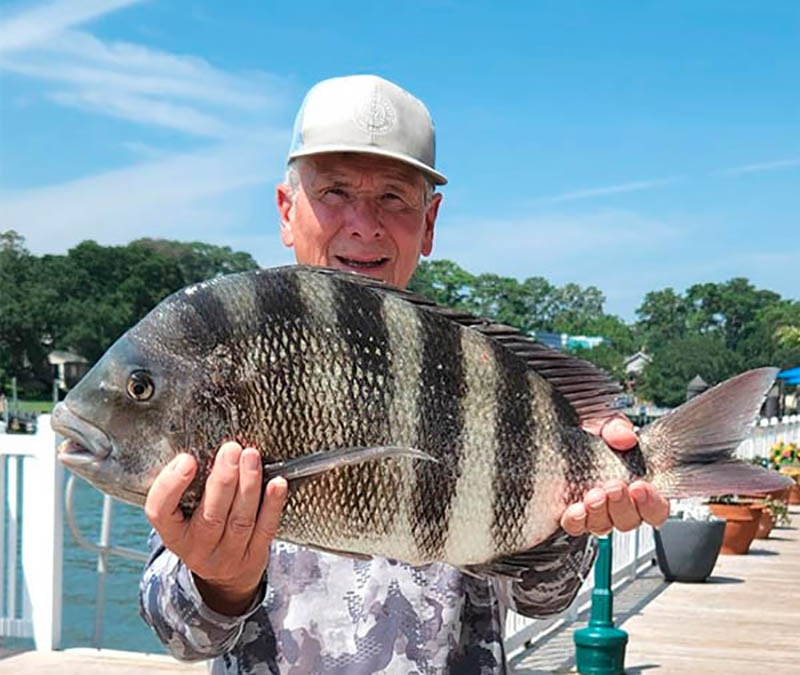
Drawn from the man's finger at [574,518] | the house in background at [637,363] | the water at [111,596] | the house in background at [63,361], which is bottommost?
the water at [111,596]

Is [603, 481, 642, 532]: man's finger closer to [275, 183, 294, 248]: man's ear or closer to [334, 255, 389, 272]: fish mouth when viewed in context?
[334, 255, 389, 272]: fish mouth

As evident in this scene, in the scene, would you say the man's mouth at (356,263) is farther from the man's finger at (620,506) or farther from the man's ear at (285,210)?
the man's finger at (620,506)

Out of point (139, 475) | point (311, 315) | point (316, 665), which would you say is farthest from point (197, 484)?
point (316, 665)

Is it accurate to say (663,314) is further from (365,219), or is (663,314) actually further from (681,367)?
(365,219)

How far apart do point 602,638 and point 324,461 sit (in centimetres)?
519

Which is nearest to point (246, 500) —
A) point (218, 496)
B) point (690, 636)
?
point (218, 496)

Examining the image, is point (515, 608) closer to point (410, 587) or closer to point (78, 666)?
point (410, 587)

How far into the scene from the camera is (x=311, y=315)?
1.79 m

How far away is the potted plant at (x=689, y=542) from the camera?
9.50 m

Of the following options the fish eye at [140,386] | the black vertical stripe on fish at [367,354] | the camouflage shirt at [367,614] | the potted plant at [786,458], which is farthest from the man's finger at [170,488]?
the potted plant at [786,458]

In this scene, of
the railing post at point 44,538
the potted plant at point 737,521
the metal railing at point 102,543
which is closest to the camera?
the metal railing at point 102,543

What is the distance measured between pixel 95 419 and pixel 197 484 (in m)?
0.18

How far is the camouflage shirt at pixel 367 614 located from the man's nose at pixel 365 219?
0.63m

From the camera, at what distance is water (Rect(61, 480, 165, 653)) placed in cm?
812
